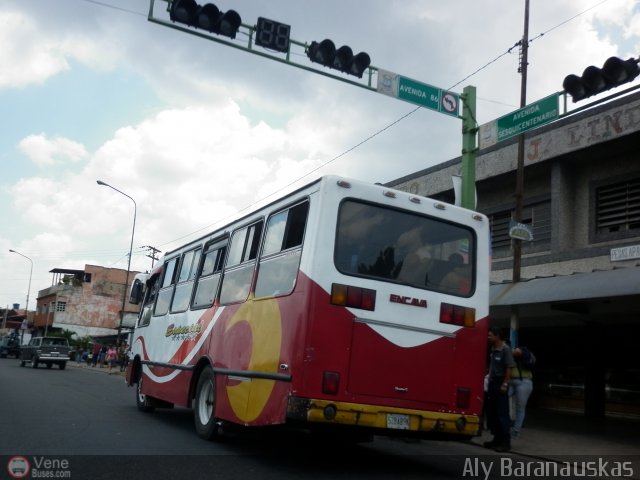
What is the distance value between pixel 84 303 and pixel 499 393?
6544cm

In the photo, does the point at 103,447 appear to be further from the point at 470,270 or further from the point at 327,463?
the point at 470,270

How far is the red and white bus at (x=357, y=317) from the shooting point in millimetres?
6984

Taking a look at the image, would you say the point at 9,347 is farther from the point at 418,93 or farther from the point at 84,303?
the point at 418,93

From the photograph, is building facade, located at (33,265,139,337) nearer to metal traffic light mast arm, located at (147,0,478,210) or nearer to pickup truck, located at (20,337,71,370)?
pickup truck, located at (20,337,71,370)

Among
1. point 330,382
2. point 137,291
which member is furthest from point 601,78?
point 137,291

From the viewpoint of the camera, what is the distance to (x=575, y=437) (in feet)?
40.5

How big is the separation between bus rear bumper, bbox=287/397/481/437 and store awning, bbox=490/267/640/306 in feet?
16.6

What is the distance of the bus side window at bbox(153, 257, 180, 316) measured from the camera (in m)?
12.3

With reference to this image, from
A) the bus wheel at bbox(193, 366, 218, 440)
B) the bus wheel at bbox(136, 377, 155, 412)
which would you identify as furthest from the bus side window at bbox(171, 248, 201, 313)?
the bus wheel at bbox(136, 377, 155, 412)

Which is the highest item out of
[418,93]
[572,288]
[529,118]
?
[418,93]

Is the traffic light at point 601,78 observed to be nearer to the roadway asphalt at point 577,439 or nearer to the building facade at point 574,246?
the building facade at point 574,246

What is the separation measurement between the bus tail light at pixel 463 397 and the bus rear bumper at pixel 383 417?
0.11m

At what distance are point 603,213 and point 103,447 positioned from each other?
12.5m

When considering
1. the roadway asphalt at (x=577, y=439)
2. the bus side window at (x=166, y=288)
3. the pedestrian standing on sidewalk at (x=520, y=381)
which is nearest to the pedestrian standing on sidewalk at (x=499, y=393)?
the roadway asphalt at (x=577, y=439)
